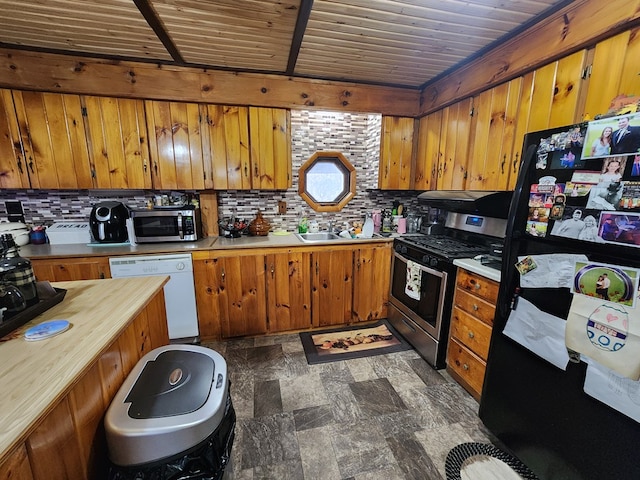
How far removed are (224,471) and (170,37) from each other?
255 cm

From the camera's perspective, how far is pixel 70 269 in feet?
7.11

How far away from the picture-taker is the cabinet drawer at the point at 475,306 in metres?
1.70

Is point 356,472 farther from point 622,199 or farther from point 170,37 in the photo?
point 170,37

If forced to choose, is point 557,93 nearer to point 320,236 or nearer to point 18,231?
point 320,236

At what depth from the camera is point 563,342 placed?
1142 mm

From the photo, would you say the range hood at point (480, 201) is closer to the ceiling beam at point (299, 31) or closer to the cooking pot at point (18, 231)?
the ceiling beam at point (299, 31)

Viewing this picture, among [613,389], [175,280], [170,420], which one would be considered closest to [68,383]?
[170,420]

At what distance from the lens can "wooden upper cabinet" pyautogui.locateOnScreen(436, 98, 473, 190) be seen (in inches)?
89.5

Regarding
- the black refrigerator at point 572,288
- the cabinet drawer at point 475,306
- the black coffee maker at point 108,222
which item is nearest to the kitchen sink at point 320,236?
the cabinet drawer at point 475,306

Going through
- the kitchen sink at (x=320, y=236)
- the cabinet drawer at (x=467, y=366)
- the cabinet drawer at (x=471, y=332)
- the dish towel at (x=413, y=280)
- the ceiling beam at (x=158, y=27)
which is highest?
the ceiling beam at (x=158, y=27)

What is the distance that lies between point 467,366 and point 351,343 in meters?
Result: 0.99

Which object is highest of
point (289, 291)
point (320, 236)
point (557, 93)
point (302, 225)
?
point (557, 93)

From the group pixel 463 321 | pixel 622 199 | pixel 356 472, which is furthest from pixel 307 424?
pixel 622 199

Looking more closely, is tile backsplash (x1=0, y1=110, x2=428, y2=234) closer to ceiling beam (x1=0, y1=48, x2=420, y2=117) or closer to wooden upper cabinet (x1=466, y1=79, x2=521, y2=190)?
ceiling beam (x1=0, y1=48, x2=420, y2=117)
